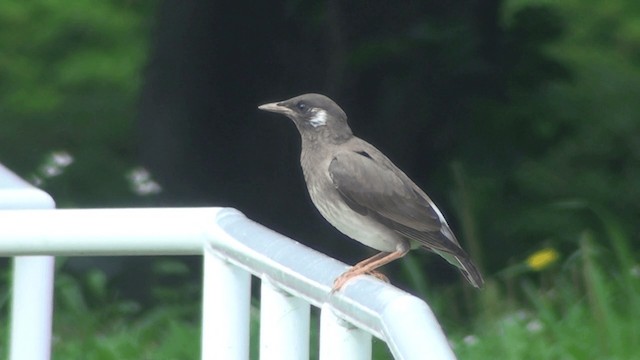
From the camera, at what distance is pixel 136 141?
6312mm

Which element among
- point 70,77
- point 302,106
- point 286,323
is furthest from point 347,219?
point 70,77

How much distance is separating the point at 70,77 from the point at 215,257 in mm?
4347

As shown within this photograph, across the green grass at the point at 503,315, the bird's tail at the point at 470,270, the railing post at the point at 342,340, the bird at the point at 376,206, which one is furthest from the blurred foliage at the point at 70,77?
the railing post at the point at 342,340

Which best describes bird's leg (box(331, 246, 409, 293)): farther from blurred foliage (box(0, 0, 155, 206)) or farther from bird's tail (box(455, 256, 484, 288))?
blurred foliage (box(0, 0, 155, 206))

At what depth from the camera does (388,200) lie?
12.3 feet

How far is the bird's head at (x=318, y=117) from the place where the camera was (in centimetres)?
397

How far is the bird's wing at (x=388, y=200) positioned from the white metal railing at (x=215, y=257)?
4.78 feet

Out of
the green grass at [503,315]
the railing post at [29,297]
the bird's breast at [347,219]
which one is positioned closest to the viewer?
the railing post at [29,297]

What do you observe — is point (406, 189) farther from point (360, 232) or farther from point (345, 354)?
point (345, 354)

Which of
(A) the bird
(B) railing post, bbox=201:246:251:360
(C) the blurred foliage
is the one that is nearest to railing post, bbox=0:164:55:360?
(B) railing post, bbox=201:246:251:360

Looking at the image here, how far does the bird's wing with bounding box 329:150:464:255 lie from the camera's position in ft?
12.1

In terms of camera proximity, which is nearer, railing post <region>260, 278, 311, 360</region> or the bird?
railing post <region>260, 278, 311, 360</region>

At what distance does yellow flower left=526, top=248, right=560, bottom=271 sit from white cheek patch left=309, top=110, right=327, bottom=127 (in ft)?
5.64

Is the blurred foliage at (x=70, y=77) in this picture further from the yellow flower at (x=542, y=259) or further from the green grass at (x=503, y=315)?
the yellow flower at (x=542, y=259)
